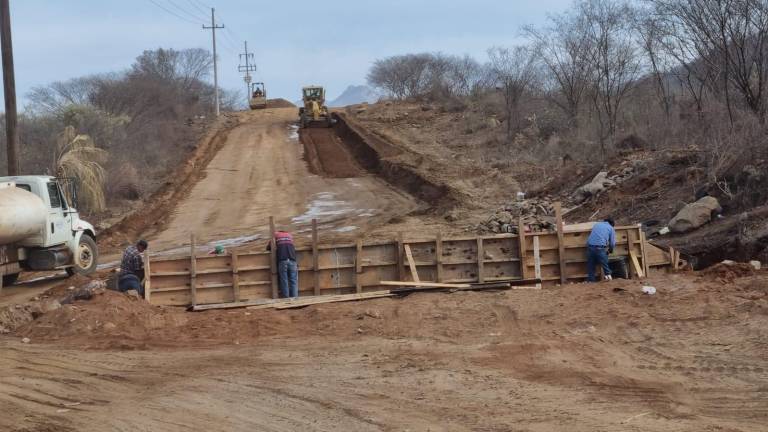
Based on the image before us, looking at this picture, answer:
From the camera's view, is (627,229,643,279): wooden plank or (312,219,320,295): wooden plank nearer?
(312,219,320,295): wooden plank

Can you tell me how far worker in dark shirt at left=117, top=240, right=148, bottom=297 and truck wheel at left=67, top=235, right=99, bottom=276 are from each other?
4.01 m

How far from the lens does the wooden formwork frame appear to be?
14.2 metres

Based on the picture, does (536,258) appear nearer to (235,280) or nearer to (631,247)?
(631,247)

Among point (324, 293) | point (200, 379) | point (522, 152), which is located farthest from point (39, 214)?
point (522, 152)

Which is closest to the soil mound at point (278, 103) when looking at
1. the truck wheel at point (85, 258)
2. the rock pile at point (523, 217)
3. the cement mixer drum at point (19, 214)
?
the rock pile at point (523, 217)

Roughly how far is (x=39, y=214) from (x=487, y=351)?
1083 cm

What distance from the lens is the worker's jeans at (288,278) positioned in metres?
14.1

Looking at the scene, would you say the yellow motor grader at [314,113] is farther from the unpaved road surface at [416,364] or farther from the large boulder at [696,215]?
the unpaved road surface at [416,364]

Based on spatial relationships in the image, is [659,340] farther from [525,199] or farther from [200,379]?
[525,199]

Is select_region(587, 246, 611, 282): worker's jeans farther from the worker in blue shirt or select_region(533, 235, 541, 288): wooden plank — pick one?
select_region(533, 235, 541, 288): wooden plank

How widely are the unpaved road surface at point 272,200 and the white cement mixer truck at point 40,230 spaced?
3196mm

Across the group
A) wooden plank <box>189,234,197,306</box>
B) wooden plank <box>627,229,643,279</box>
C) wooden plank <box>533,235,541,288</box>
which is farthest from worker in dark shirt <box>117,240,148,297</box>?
wooden plank <box>627,229,643,279</box>

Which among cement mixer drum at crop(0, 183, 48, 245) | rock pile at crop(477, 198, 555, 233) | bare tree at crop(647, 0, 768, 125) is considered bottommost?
rock pile at crop(477, 198, 555, 233)

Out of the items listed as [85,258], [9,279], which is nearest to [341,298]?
[85,258]
